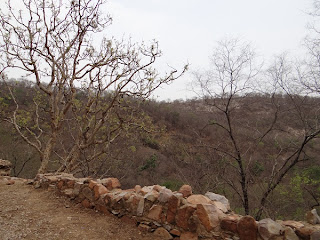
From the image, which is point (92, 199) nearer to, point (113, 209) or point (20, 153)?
point (113, 209)

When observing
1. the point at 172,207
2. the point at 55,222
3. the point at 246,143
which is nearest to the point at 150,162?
the point at 246,143

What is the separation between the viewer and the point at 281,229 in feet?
7.05

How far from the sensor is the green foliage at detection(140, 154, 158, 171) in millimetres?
15753

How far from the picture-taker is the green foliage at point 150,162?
15.8 meters

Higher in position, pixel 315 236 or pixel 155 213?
pixel 315 236

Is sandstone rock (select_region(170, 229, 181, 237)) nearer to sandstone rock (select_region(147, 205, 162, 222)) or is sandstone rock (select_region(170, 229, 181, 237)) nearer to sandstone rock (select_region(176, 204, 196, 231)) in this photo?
sandstone rock (select_region(176, 204, 196, 231))

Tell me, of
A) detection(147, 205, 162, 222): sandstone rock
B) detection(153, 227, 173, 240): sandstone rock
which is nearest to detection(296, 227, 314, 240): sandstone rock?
detection(153, 227, 173, 240): sandstone rock

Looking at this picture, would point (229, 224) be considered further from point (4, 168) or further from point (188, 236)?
point (4, 168)

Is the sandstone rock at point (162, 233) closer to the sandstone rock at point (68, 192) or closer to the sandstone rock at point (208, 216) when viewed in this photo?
the sandstone rock at point (208, 216)

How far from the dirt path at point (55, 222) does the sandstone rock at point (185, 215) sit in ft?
1.51

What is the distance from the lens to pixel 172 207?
2.78 meters

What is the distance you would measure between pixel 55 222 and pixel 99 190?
0.79 meters

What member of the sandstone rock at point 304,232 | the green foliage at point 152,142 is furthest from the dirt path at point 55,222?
the green foliage at point 152,142

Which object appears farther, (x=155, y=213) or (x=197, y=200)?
(x=155, y=213)
